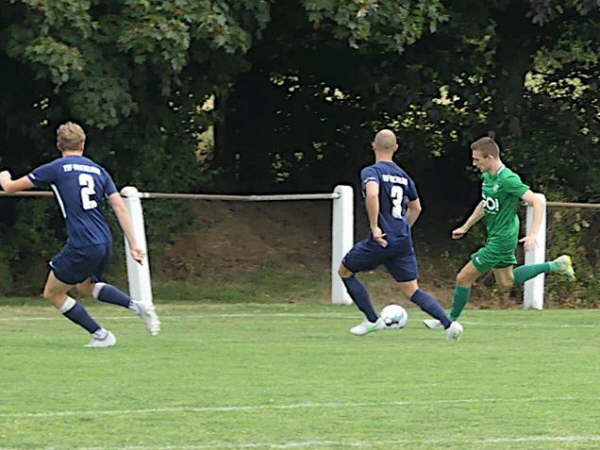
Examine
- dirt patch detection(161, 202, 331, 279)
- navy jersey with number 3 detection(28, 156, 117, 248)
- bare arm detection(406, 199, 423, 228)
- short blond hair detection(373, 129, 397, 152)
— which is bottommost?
dirt patch detection(161, 202, 331, 279)

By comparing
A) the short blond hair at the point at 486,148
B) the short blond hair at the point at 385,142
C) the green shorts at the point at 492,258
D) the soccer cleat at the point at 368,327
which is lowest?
the soccer cleat at the point at 368,327

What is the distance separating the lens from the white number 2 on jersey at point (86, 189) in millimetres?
11828

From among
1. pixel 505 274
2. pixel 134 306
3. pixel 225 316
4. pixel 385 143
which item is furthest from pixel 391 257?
pixel 225 316

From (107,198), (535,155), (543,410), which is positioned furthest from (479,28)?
(543,410)

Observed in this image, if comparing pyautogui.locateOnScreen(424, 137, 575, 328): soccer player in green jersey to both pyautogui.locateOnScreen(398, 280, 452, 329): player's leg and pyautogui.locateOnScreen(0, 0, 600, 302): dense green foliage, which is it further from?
pyautogui.locateOnScreen(0, 0, 600, 302): dense green foliage

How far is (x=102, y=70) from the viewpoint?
18.5 m

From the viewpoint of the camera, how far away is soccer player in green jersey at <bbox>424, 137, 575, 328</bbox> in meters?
13.3

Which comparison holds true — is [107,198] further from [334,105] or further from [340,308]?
[334,105]

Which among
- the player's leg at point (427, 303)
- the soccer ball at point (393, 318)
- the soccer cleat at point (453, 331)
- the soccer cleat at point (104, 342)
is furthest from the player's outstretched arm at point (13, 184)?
the soccer cleat at point (453, 331)

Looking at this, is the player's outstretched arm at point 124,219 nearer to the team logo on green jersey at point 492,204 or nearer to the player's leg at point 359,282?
the player's leg at point 359,282

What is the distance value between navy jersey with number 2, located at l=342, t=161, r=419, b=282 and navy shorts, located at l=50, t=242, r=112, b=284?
220cm

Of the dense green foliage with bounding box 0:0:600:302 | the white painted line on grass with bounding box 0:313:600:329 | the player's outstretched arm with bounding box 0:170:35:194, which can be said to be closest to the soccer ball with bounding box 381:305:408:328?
Result: the white painted line on grass with bounding box 0:313:600:329

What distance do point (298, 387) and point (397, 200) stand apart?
3322 mm

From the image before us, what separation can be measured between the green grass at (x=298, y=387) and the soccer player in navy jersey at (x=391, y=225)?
376 mm
